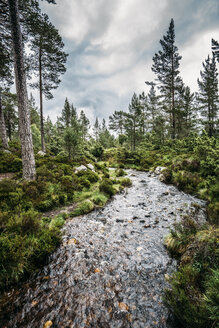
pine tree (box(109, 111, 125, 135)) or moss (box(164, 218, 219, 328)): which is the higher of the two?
pine tree (box(109, 111, 125, 135))

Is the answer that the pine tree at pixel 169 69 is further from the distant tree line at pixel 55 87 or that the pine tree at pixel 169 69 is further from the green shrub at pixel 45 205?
the green shrub at pixel 45 205

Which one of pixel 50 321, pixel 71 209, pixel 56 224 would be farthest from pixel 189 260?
pixel 71 209

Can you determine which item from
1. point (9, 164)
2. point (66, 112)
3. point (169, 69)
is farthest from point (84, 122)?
point (9, 164)

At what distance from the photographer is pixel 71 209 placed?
6.20 meters

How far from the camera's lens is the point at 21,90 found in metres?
6.86

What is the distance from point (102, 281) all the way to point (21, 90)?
28.9 feet

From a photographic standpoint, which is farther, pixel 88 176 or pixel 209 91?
pixel 209 91

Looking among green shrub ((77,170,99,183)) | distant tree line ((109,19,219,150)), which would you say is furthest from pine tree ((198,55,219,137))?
green shrub ((77,170,99,183))

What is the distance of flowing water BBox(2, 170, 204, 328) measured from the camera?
2.23 metres

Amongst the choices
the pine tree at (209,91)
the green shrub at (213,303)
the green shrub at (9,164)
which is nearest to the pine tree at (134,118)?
the pine tree at (209,91)

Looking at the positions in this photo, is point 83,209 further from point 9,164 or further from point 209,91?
point 209,91

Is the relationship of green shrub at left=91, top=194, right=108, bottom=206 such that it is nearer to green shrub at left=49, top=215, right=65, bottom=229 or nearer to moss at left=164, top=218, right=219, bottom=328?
green shrub at left=49, top=215, right=65, bottom=229

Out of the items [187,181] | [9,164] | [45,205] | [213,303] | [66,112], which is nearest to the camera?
[213,303]

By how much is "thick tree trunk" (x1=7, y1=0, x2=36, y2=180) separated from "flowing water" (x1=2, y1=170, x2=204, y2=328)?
4140mm
